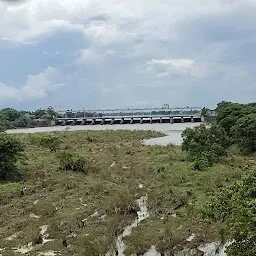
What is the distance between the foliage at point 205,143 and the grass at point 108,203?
117 centimetres

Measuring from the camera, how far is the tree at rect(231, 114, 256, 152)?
40125 millimetres

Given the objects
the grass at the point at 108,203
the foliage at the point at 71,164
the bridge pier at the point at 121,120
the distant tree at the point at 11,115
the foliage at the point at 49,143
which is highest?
the distant tree at the point at 11,115

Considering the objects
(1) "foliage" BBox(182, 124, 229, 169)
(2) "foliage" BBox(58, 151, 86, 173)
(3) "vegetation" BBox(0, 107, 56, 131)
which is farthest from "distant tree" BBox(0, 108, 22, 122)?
(2) "foliage" BBox(58, 151, 86, 173)

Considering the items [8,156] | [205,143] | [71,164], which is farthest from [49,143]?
[205,143]

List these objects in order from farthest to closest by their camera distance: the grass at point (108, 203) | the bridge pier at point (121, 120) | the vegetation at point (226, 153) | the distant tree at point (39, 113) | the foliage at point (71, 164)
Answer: the distant tree at point (39, 113)
the bridge pier at point (121, 120)
the foliage at point (71, 164)
the grass at point (108, 203)
the vegetation at point (226, 153)

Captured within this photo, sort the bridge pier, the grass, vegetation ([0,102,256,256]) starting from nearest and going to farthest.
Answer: vegetation ([0,102,256,256]) < the grass < the bridge pier

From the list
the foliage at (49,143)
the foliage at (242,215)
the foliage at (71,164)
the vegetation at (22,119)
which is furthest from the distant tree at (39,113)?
the foliage at (242,215)

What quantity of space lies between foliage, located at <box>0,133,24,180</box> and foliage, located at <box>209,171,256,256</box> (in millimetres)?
20090

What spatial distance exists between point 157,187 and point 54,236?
10.5 m

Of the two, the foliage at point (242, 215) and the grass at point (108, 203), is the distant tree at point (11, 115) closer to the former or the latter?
the grass at point (108, 203)

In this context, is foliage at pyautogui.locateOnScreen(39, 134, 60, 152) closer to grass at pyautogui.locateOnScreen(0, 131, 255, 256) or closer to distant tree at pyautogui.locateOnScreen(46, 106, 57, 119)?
grass at pyautogui.locateOnScreen(0, 131, 255, 256)

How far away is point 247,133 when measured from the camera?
4059 centimetres

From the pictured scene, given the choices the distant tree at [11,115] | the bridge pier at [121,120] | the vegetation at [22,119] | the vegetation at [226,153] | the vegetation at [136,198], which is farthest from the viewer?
the bridge pier at [121,120]

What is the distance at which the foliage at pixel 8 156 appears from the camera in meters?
29.5
